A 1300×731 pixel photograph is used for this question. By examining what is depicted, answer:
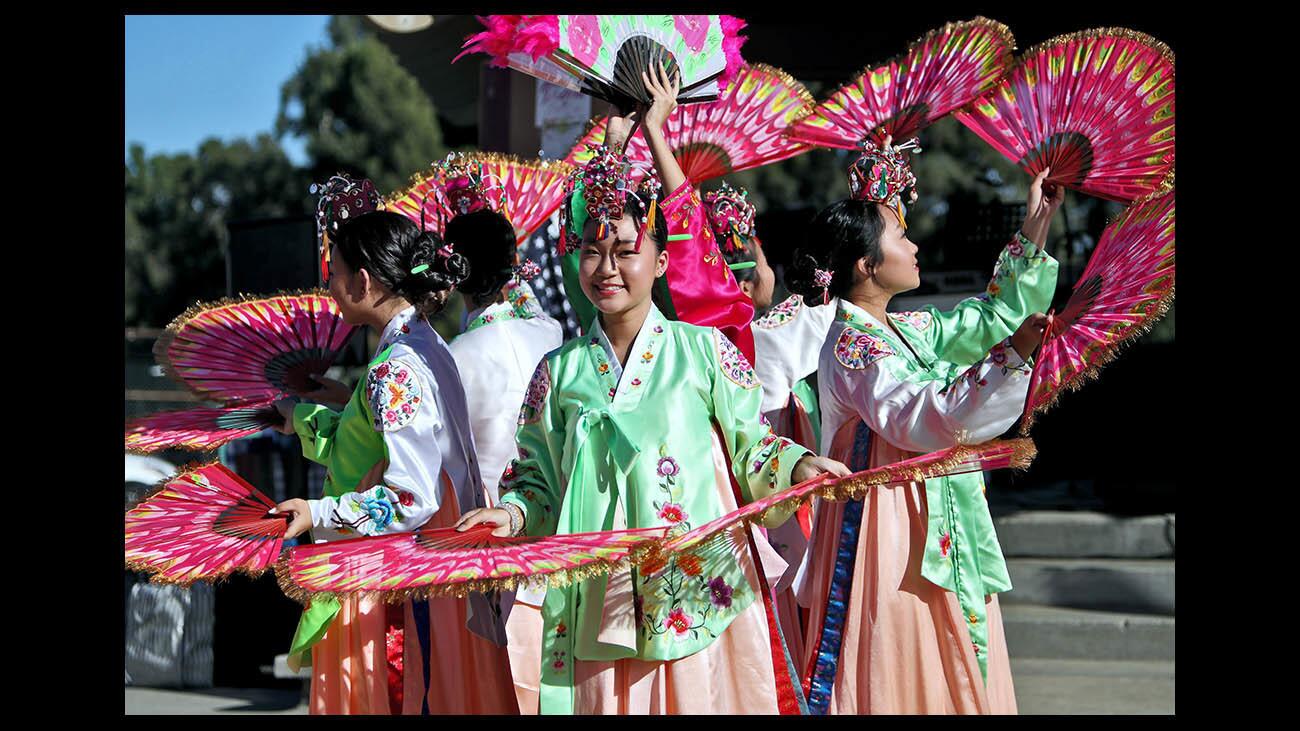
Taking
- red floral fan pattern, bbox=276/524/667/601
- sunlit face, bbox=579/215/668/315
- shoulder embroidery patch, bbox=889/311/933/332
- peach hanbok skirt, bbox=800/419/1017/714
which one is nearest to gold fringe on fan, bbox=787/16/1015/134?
shoulder embroidery patch, bbox=889/311/933/332

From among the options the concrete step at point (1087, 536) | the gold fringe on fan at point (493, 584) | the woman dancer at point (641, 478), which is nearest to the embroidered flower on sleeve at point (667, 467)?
the woman dancer at point (641, 478)

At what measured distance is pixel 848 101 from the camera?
4.46 meters

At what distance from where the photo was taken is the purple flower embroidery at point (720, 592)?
2870mm

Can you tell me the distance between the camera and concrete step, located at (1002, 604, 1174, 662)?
6492 mm

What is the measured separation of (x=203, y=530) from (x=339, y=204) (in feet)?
3.50

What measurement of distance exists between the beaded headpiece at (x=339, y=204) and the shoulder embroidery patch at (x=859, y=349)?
1.25 metres

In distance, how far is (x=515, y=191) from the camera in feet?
14.8

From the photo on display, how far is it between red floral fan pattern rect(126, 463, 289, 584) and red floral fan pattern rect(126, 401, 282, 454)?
594mm

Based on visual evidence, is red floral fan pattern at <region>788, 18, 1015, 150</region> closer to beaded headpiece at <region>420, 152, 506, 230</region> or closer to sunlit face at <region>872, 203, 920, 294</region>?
sunlit face at <region>872, 203, 920, 294</region>

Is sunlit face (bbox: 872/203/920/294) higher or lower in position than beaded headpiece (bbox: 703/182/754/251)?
lower

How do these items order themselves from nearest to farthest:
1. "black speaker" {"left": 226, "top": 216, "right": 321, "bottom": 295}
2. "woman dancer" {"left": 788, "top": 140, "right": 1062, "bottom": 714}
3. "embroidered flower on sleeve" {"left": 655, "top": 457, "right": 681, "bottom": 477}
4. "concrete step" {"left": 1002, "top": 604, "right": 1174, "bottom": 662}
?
1. "embroidered flower on sleeve" {"left": 655, "top": 457, "right": 681, "bottom": 477}
2. "woman dancer" {"left": 788, "top": 140, "right": 1062, "bottom": 714}
3. "black speaker" {"left": 226, "top": 216, "right": 321, "bottom": 295}
4. "concrete step" {"left": 1002, "top": 604, "right": 1174, "bottom": 662}

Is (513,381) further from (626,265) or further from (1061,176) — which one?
(1061,176)

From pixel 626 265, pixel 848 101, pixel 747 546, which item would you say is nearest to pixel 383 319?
pixel 626 265

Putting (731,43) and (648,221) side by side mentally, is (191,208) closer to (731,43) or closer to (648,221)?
(731,43)
